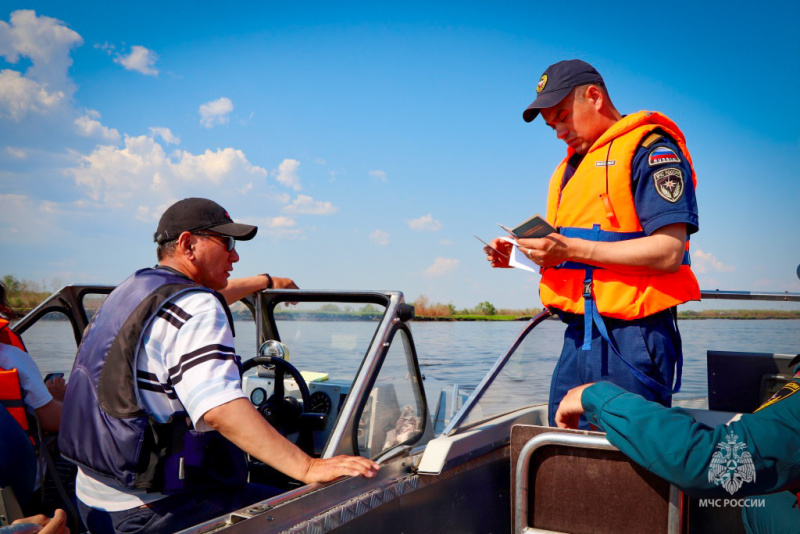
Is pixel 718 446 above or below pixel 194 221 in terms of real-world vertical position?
below

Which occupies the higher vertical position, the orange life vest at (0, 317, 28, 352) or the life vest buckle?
the life vest buckle

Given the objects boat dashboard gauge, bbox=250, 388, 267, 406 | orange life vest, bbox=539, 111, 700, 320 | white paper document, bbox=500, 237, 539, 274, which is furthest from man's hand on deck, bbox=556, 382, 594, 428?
boat dashboard gauge, bbox=250, 388, 267, 406

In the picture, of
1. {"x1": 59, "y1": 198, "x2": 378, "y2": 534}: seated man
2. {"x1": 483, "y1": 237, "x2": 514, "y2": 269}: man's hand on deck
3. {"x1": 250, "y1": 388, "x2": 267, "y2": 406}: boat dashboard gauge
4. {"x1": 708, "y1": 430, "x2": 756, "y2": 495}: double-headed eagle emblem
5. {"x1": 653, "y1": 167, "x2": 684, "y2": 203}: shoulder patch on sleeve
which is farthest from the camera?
{"x1": 250, "y1": 388, "x2": 267, "y2": 406}: boat dashboard gauge

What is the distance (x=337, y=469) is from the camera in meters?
1.75

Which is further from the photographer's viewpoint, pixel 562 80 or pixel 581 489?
pixel 562 80

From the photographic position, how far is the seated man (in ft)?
5.61

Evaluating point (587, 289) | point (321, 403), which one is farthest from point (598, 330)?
point (321, 403)

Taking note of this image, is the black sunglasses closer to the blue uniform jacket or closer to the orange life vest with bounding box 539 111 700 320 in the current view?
the orange life vest with bounding box 539 111 700 320

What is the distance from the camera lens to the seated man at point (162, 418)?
1710 mm

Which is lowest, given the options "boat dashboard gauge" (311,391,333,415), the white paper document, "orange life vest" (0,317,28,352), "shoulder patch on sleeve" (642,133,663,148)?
"boat dashboard gauge" (311,391,333,415)

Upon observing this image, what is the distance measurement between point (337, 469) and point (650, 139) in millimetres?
1463

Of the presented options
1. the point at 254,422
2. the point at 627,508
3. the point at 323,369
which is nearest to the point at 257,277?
the point at 323,369

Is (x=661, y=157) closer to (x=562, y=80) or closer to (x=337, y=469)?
(x=562, y=80)

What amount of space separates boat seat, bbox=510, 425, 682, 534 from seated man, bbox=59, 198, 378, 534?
47cm
